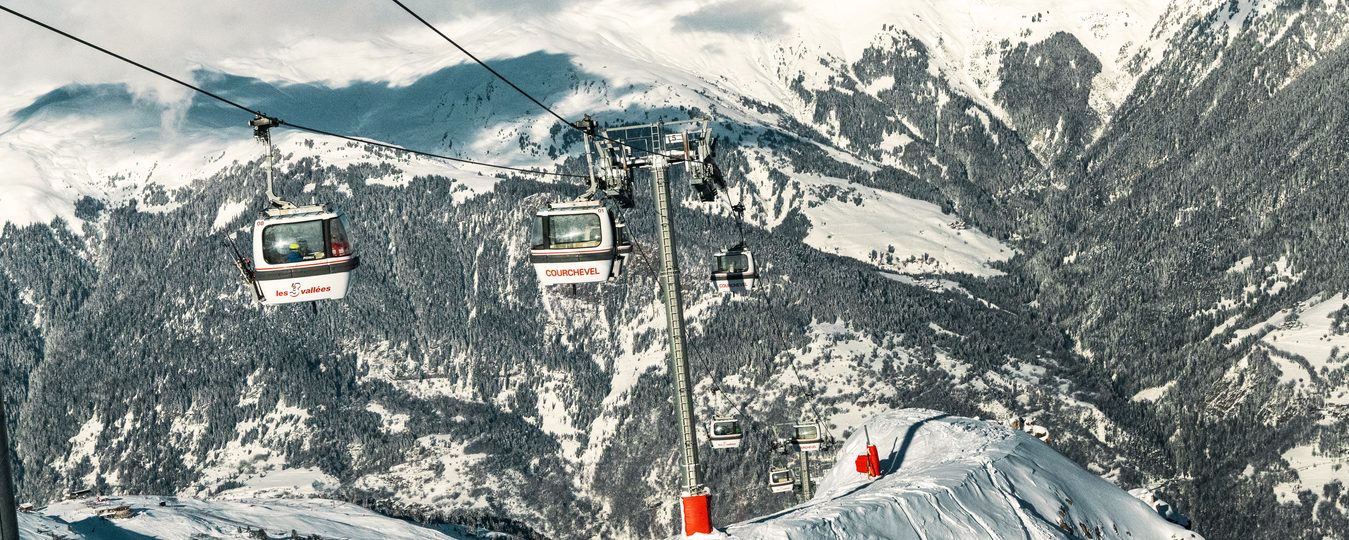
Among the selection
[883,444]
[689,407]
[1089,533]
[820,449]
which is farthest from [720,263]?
[689,407]

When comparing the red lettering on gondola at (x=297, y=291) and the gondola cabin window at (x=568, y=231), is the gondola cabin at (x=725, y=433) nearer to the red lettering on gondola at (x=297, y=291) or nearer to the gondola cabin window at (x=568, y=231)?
the gondola cabin window at (x=568, y=231)

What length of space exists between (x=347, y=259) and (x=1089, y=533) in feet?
99.0

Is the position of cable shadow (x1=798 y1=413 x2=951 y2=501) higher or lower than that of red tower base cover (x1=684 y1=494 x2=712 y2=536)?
lower

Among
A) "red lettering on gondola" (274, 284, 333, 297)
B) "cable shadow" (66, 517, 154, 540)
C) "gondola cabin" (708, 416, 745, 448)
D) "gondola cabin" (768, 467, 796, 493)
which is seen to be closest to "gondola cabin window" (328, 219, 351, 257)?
"red lettering on gondola" (274, 284, 333, 297)

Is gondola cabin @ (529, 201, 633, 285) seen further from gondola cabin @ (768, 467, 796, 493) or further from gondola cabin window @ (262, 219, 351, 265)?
gondola cabin @ (768, 467, 796, 493)

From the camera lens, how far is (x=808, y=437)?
112m

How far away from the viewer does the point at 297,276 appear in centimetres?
6150

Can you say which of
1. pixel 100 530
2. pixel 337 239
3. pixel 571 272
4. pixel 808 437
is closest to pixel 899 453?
pixel 571 272

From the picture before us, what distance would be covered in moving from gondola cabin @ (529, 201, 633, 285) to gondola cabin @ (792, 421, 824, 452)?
49.3 metres

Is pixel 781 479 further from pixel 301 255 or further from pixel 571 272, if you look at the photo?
pixel 301 255

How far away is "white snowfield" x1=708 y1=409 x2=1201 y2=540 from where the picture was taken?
59.0 meters

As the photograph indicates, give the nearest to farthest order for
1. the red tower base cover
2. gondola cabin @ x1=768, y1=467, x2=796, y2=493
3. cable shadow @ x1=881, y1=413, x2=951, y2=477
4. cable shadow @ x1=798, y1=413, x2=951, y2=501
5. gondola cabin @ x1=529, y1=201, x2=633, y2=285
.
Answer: the red tower base cover → gondola cabin @ x1=529, y1=201, x2=633, y2=285 → cable shadow @ x1=881, y1=413, x2=951, y2=477 → cable shadow @ x1=798, y1=413, x2=951, y2=501 → gondola cabin @ x1=768, y1=467, x2=796, y2=493

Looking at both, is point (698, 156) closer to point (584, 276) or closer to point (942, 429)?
point (584, 276)

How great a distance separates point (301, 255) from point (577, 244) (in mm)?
10093
